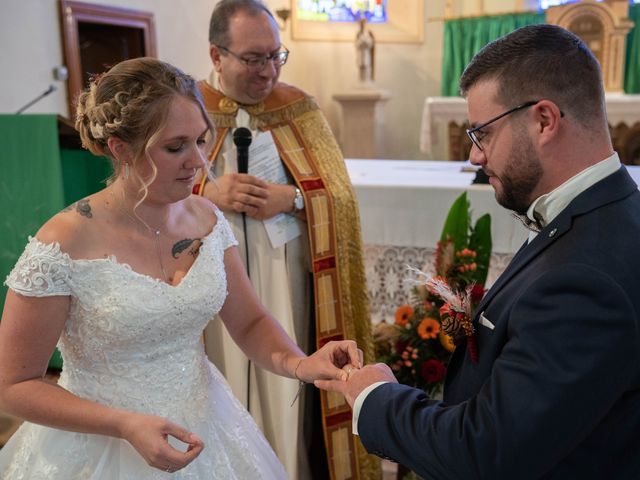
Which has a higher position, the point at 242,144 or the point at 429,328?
the point at 242,144

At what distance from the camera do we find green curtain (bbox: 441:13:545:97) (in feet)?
30.9

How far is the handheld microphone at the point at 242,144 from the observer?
2.53 metres

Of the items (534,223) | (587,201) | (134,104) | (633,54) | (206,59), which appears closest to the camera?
(587,201)

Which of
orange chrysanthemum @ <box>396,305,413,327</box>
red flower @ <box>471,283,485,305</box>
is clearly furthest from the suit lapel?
orange chrysanthemum @ <box>396,305,413,327</box>

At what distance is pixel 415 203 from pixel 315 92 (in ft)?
24.5

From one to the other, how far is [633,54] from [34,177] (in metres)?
7.25

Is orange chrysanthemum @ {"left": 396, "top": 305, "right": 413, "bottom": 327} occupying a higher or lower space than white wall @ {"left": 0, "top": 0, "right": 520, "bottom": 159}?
lower

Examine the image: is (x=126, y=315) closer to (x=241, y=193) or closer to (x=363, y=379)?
(x=363, y=379)

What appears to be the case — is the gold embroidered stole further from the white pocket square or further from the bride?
the white pocket square

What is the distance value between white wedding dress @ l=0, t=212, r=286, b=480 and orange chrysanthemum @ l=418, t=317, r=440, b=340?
1089 millimetres

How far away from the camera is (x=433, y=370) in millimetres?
2805

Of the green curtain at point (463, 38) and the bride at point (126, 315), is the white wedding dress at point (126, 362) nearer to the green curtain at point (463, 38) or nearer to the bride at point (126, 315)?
the bride at point (126, 315)

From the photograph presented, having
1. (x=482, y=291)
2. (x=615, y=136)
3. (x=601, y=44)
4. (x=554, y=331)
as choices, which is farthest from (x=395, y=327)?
(x=601, y=44)

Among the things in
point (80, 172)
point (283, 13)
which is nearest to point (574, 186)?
point (80, 172)
